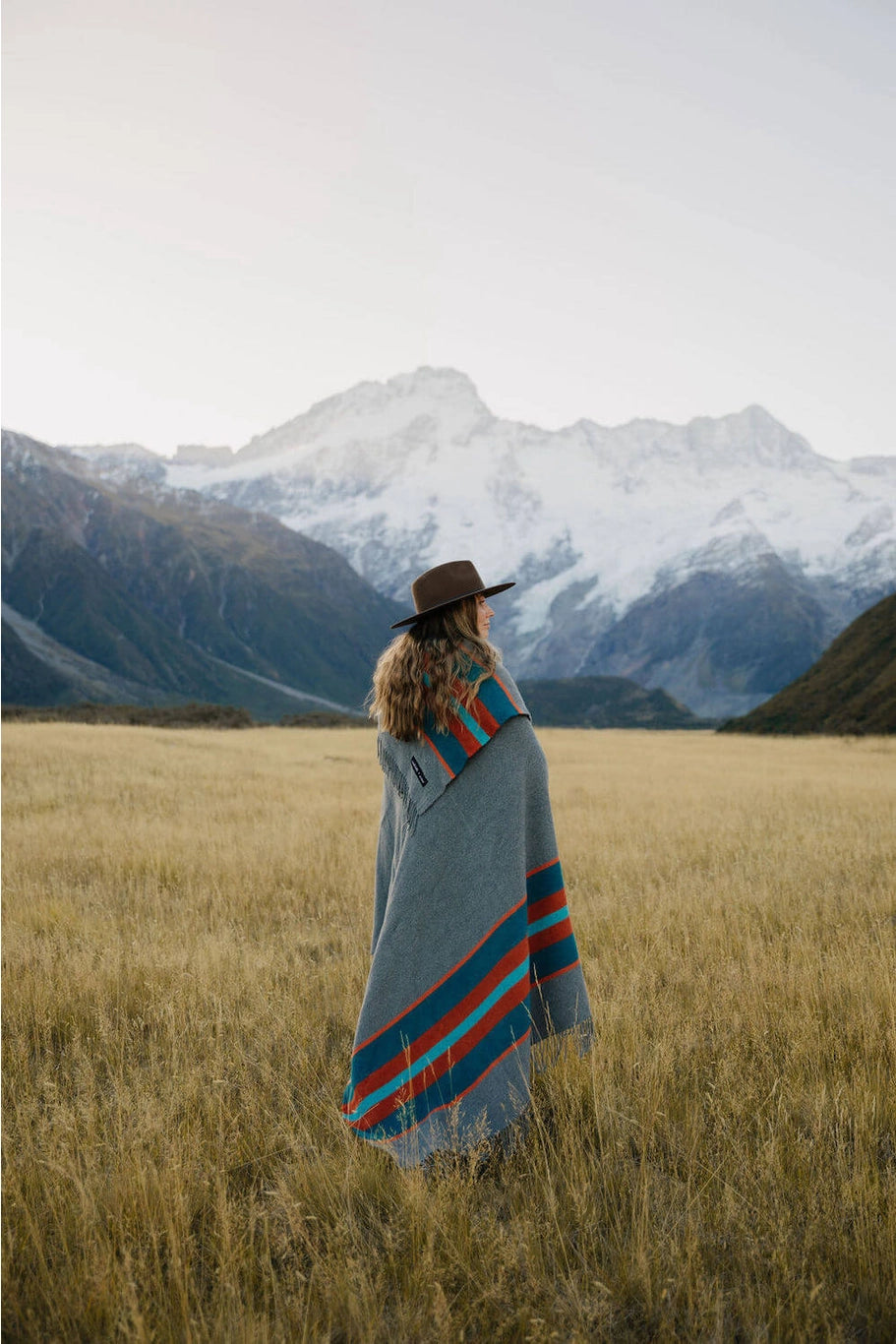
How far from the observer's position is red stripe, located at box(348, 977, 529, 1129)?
11.1ft

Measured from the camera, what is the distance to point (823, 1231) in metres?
2.72

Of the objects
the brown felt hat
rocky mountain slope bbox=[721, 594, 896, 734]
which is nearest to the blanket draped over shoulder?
the brown felt hat

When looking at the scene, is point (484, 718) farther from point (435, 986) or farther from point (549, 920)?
point (435, 986)

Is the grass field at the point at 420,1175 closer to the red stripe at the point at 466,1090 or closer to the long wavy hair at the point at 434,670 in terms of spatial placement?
the red stripe at the point at 466,1090

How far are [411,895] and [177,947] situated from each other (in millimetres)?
3144

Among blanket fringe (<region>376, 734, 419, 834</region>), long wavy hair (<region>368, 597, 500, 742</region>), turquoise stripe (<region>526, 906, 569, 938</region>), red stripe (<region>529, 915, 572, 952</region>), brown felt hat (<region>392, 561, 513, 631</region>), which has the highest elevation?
brown felt hat (<region>392, 561, 513, 631</region>)

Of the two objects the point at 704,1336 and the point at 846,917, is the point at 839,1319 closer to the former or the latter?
the point at 704,1336

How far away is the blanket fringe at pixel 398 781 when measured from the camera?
12.1 ft

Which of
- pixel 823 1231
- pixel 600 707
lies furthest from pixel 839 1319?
pixel 600 707

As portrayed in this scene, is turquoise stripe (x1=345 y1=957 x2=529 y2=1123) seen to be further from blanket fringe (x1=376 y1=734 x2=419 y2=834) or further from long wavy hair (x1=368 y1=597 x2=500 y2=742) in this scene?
long wavy hair (x1=368 y1=597 x2=500 y2=742)

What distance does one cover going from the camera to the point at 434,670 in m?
3.59

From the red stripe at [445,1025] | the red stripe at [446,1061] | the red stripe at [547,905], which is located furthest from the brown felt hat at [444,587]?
the red stripe at [446,1061]

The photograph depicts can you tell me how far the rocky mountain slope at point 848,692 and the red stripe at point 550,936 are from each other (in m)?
51.3

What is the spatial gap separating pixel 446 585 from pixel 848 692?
61.4m
